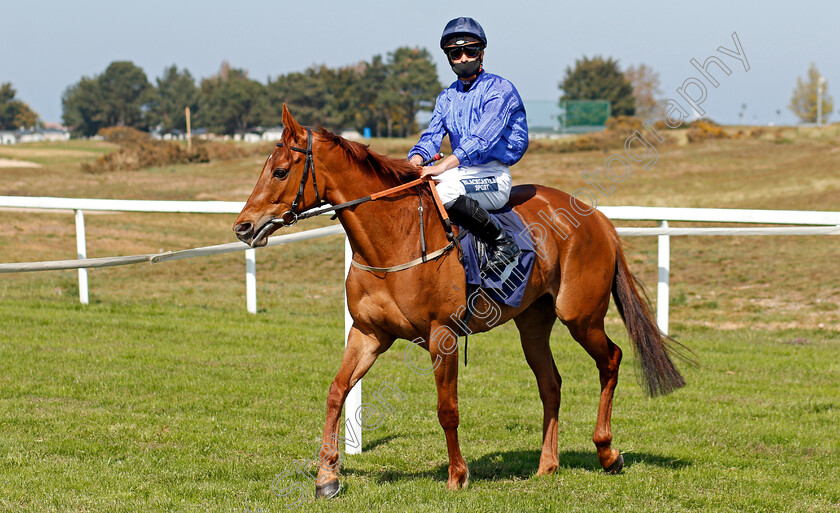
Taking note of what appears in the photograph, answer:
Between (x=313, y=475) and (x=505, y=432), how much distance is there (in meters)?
1.60

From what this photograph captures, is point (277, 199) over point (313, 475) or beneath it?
over

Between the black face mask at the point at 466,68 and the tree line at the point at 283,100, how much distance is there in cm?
5183

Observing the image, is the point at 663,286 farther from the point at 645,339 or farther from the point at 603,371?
the point at 603,371

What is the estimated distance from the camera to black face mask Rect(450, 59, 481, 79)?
457 cm

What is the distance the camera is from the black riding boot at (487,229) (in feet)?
14.6

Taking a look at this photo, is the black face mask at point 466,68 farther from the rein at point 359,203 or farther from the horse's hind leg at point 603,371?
the horse's hind leg at point 603,371

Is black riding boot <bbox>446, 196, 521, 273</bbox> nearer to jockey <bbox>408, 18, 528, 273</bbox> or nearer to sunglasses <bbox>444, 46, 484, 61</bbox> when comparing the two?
jockey <bbox>408, 18, 528, 273</bbox>

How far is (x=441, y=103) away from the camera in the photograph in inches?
185

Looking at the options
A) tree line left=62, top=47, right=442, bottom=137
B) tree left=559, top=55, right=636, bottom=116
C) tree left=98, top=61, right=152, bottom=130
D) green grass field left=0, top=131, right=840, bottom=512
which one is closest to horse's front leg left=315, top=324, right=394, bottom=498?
green grass field left=0, top=131, right=840, bottom=512

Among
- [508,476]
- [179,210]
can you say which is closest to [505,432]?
[508,476]

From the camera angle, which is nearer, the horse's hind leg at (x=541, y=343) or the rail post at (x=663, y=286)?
the horse's hind leg at (x=541, y=343)

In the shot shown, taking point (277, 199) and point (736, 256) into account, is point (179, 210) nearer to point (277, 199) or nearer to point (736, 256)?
point (277, 199)

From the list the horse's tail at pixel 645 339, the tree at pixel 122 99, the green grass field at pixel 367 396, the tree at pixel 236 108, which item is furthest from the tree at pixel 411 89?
the horse's tail at pixel 645 339

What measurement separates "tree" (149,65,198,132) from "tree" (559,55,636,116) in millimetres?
37808
